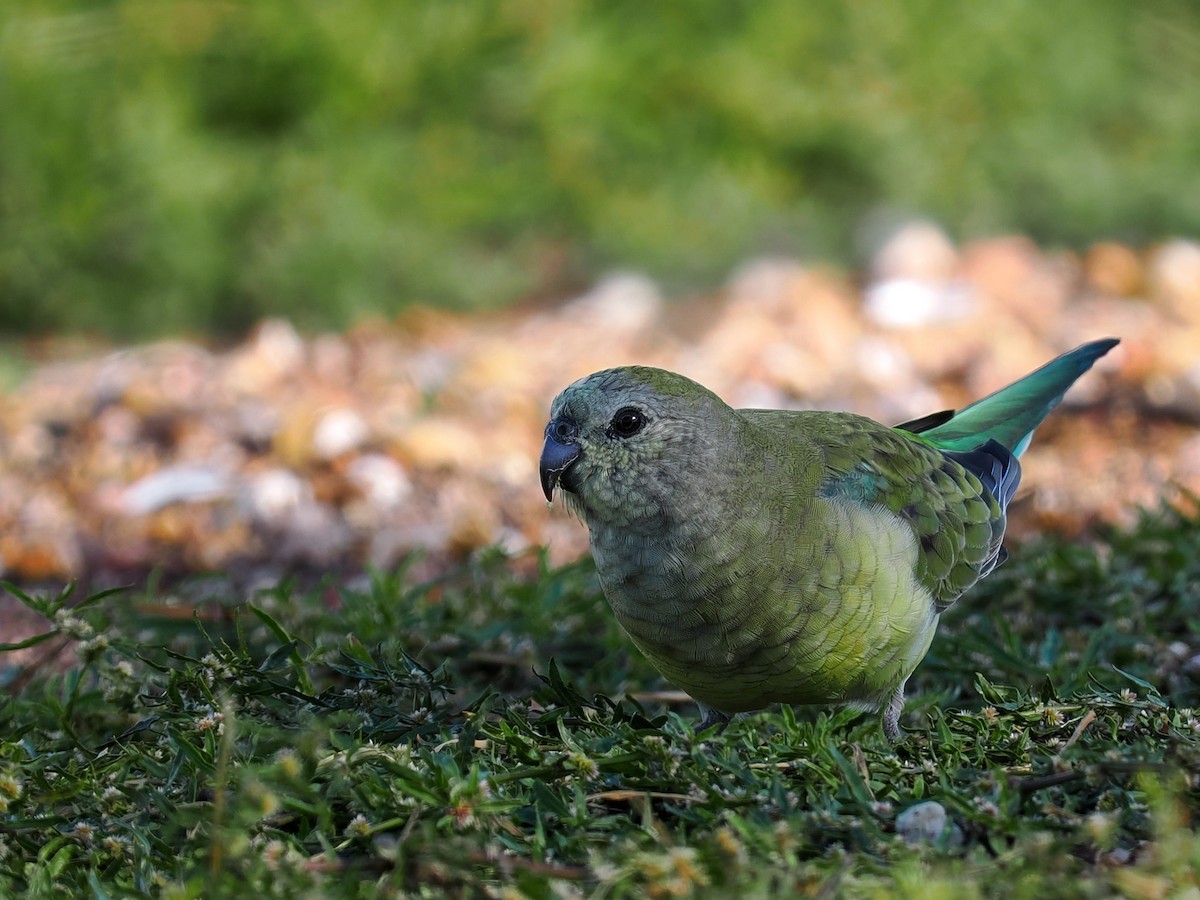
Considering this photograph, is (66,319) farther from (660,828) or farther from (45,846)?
(660,828)

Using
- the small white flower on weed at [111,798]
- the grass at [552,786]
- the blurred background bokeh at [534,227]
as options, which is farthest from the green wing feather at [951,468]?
the small white flower on weed at [111,798]

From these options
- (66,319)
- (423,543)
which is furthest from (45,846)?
(66,319)

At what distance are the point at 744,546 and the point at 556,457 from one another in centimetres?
46

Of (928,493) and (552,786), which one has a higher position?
(928,493)

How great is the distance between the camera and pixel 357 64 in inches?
257

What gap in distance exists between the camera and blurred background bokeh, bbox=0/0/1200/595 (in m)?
5.16

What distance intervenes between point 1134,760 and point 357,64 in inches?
219

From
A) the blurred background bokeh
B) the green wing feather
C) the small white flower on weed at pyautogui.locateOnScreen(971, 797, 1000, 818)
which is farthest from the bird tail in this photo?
the small white flower on weed at pyautogui.locateOnScreen(971, 797, 1000, 818)

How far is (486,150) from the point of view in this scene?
22.4 ft

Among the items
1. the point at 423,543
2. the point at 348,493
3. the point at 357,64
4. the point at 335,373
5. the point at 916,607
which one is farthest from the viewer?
the point at 357,64

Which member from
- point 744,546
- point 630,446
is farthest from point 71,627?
point 744,546

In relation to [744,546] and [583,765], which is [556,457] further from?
[583,765]

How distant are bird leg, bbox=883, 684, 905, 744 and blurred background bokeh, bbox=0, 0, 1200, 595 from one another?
2.07m

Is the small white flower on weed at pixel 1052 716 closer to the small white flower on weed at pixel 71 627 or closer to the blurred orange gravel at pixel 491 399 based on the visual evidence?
the blurred orange gravel at pixel 491 399
